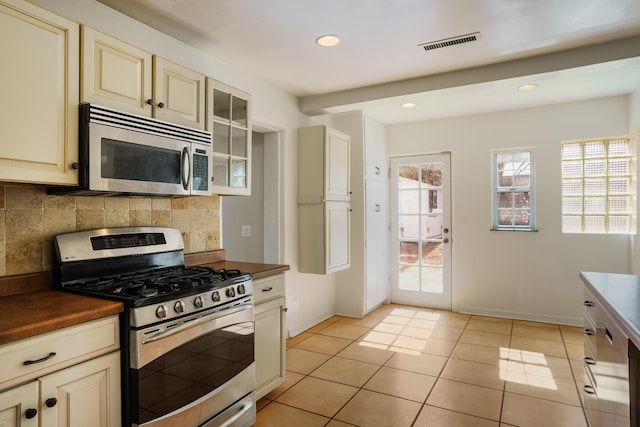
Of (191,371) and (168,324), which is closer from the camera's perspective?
(168,324)

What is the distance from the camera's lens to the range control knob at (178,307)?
180cm

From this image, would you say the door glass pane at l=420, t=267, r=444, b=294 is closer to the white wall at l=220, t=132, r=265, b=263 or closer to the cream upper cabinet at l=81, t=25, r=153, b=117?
the white wall at l=220, t=132, r=265, b=263

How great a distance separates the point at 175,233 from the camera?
2604mm

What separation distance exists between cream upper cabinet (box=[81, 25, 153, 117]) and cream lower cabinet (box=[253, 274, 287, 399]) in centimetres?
125

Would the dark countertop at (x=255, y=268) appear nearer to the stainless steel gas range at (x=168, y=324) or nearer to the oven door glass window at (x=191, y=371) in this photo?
the stainless steel gas range at (x=168, y=324)

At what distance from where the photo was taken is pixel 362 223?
178 inches

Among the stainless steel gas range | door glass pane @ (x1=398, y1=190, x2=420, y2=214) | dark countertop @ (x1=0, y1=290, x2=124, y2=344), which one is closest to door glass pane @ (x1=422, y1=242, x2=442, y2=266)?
door glass pane @ (x1=398, y1=190, x2=420, y2=214)

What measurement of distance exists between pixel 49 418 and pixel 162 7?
2167 millimetres

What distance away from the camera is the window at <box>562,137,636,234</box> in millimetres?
4059

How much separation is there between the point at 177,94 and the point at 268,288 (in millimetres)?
1340

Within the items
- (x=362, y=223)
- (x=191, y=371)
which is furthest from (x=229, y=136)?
(x=362, y=223)

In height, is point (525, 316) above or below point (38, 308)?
below

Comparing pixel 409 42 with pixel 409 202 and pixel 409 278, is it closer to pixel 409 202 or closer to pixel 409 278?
pixel 409 202

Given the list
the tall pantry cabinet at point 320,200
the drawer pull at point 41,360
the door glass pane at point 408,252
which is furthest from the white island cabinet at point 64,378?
the door glass pane at point 408,252
